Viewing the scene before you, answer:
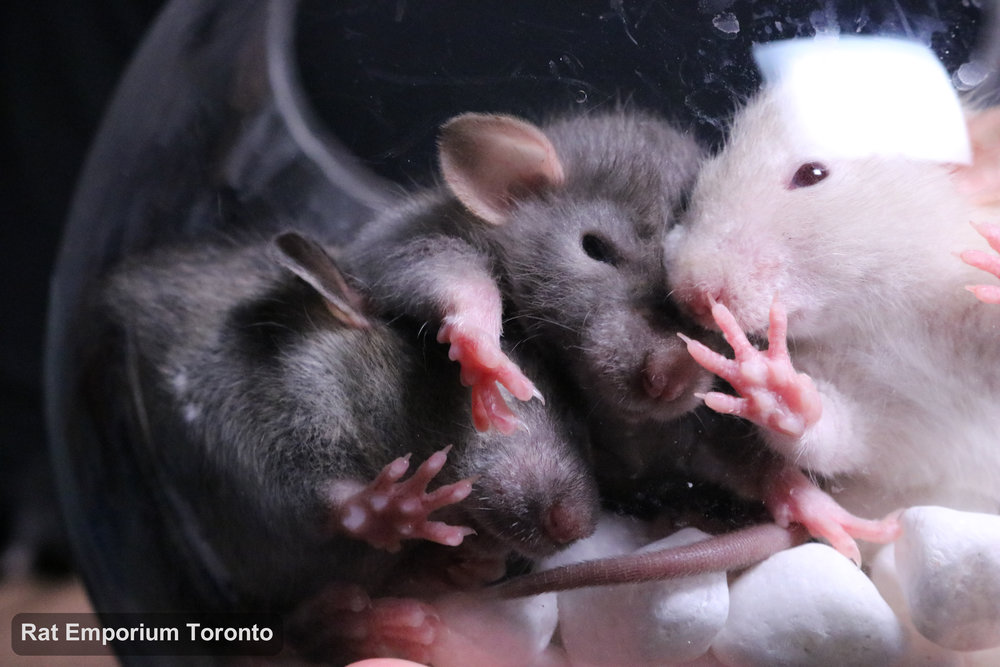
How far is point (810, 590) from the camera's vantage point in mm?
1072

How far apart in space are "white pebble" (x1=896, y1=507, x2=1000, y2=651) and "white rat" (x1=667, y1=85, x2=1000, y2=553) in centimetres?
11

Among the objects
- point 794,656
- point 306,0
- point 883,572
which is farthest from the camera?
point 306,0

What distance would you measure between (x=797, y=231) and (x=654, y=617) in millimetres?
590

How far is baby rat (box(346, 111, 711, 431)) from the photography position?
1230mm

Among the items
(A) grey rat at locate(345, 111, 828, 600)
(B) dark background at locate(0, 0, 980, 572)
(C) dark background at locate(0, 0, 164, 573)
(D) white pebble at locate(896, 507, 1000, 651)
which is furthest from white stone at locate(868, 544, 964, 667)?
(C) dark background at locate(0, 0, 164, 573)

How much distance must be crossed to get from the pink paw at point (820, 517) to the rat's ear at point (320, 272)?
2.29ft

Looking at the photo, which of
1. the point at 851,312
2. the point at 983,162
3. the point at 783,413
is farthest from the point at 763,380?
the point at 983,162

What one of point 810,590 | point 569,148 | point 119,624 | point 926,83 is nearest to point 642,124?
point 569,148

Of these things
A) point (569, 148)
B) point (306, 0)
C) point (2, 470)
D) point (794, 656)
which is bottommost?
point (2, 470)

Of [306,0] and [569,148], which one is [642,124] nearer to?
[569,148]

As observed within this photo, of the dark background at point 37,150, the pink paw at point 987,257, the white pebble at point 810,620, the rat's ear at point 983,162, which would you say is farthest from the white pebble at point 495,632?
the dark background at point 37,150

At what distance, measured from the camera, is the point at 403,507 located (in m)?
1.17

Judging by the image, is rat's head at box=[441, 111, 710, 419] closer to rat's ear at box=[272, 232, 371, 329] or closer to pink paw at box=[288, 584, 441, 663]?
rat's ear at box=[272, 232, 371, 329]

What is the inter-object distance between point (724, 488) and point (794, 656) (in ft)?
0.78
